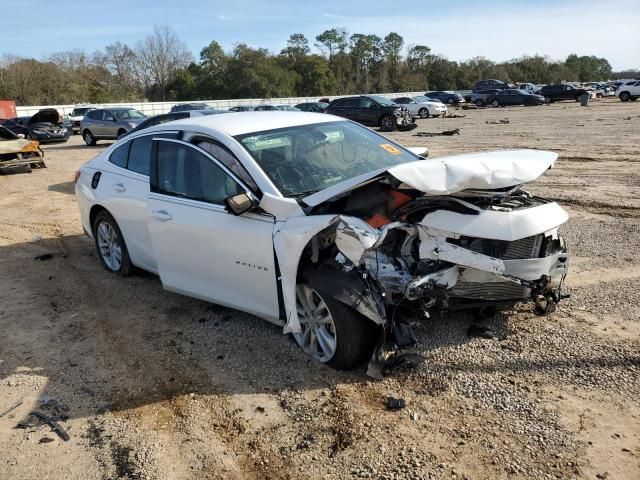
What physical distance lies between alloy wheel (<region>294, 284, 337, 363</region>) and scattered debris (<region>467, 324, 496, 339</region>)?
44.1 inches

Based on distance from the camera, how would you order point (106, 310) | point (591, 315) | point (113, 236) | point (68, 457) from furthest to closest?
point (113, 236), point (106, 310), point (591, 315), point (68, 457)

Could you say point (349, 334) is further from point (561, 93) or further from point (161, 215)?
point (561, 93)

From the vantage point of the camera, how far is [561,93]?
152 ft

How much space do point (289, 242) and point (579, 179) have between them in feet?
29.7

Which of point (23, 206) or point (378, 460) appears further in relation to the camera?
point (23, 206)

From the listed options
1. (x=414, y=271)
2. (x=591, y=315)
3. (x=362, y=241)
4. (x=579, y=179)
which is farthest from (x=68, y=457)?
(x=579, y=179)

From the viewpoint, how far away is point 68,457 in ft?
10.3

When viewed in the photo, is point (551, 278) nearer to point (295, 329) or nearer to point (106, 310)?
point (295, 329)

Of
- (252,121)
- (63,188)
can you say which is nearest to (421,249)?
(252,121)

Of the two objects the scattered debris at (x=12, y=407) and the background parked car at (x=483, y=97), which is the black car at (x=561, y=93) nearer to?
the background parked car at (x=483, y=97)

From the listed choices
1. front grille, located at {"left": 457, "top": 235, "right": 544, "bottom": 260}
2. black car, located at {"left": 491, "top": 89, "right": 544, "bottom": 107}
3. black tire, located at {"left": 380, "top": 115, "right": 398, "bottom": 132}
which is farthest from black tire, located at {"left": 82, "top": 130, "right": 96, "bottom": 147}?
black car, located at {"left": 491, "top": 89, "right": 544, "bottom": 107}

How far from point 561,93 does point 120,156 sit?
48019mm

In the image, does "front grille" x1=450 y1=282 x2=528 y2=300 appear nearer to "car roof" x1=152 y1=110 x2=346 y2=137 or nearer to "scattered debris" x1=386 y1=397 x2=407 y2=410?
"scattered debris" x1=386 y1=397 x2=407 y2=410

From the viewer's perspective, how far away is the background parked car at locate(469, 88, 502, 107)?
149 ft
